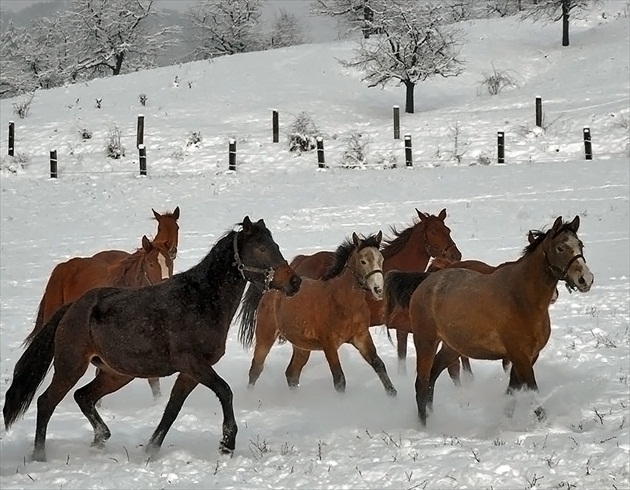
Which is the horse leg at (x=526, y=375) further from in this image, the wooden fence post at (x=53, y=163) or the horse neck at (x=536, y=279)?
the wooden fence post at (x=53, y=163)

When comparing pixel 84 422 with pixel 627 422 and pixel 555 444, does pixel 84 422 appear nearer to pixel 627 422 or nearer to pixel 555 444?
pixel 555 444

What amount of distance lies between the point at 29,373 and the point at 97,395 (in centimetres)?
57

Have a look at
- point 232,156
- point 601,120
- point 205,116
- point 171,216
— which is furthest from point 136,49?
point 171,216

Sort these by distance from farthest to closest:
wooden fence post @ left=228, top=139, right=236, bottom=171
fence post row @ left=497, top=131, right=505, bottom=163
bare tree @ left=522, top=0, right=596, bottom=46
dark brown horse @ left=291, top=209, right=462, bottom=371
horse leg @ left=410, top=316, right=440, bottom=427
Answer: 1. bare tree @ left=522, top=0, right=596, bottom=46
2. wooden fence post @ left=228, top=139, right=236, bottom=171
3. fence post row @ left=497, top=131, right=505, bottom=163
4. dark brown horse @ left=291, top=209, right=462, bottom=371
5. horse leg @ left=410, top=316, right=440, bottom=427

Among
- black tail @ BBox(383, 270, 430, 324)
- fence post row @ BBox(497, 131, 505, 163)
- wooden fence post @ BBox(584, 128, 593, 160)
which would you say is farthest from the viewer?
fence post row @ BBox(497, 131, 505, 163)

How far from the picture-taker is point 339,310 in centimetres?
699

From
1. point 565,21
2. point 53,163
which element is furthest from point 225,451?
point 565,21

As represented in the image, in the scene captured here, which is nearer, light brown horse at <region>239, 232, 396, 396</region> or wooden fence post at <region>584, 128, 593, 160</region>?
light brown horse at <region>239, 232, 396, 396</region>

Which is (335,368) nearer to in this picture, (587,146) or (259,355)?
(259,355)

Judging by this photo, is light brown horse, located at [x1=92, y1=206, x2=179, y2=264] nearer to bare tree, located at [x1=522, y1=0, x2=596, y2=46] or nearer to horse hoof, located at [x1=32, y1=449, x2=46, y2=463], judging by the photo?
horse hoof, located at [x1=32, y1=449, x2=46, y2=463]

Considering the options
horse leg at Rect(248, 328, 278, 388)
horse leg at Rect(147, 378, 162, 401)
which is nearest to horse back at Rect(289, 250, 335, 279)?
horse leg at Rect(248, 328, 278, 388)

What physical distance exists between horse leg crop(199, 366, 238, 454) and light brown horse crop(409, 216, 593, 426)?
5.82 ft

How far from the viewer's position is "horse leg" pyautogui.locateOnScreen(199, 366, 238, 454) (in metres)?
5.29

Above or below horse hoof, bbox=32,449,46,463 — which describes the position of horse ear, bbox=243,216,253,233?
above
